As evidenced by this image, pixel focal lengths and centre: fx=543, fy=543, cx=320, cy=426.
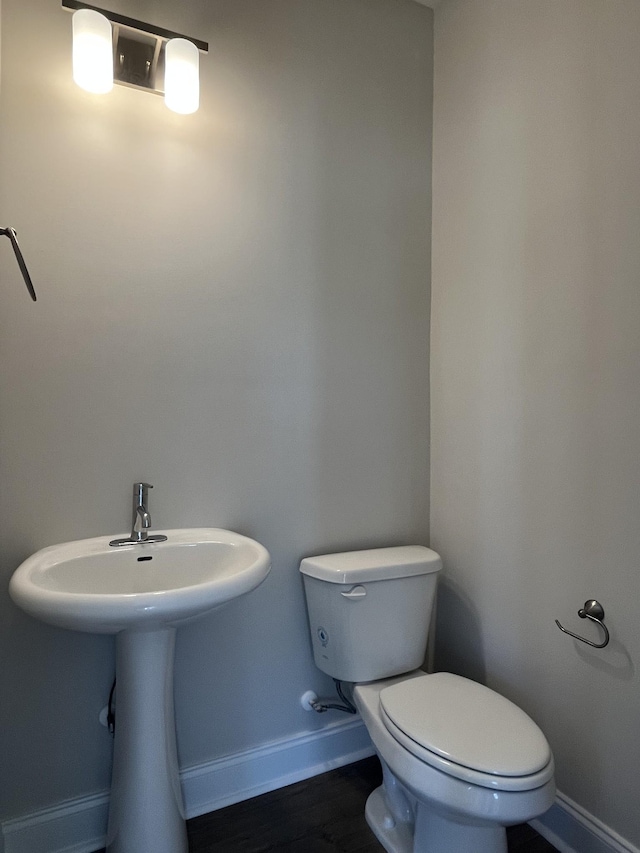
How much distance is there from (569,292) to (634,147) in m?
0.34

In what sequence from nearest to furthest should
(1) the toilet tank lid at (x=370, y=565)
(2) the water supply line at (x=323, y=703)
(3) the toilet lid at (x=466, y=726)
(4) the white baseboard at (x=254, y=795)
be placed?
1. (3) the toilet lid at (x=466, y=726)
2. (4) the white baseboard at (x=254, y=795)
3. (1) the toilet tank lid at (x=370, y=565)
4. (2) the water supply line at (x=323, y=703)

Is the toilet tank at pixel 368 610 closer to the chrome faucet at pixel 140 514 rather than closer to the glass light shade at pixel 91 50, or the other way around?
the chrome faucet at pixel 140 514

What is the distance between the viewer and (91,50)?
1271 millimetres

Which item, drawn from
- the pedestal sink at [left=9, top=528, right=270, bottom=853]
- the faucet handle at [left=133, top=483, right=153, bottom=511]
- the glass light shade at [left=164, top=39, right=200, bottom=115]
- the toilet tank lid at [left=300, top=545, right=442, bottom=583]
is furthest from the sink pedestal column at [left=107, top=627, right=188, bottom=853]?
the glass light shade at [left=164, top=39, right=200, bottom=115]

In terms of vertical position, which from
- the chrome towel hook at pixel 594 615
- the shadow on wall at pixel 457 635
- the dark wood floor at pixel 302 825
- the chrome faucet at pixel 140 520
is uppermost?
the chrome faucet at pixel 140 520

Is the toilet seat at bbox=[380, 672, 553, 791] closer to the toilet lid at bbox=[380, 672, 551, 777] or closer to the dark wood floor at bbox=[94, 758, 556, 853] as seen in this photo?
the toilet lid at bbox=[380, 672, 551, 777]

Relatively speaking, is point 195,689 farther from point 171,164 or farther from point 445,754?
point 171,164

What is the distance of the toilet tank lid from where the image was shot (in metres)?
1.51

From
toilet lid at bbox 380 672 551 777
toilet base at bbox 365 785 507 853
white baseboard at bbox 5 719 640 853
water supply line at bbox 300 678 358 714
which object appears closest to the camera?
toilet lid at bbox 380 672 551 777

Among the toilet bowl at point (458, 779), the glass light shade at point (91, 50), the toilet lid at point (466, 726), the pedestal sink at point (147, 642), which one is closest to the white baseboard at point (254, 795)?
the pedestal sink at point (147, 642)

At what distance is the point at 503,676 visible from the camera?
5.22 ft

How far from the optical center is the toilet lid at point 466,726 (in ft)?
3.57

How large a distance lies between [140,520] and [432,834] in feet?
3.31

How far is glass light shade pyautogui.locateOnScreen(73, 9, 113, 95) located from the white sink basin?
3.65 feet
